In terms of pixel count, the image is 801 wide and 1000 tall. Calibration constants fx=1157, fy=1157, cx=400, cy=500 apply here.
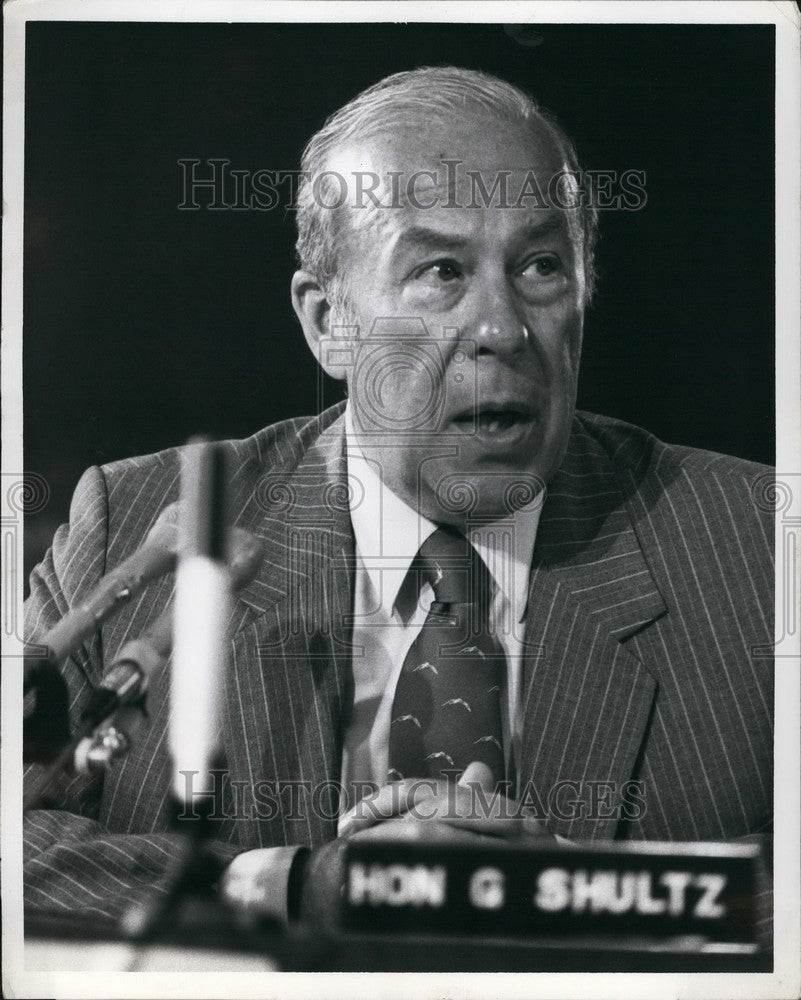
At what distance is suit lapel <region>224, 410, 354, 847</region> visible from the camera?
198cm

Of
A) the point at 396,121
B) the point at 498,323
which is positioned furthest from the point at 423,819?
the point at 396,121

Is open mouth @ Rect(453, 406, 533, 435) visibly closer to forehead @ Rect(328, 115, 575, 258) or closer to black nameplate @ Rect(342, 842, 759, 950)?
forehead @ Rect(328, 115, 575, 258)

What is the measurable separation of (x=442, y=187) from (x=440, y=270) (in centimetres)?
14

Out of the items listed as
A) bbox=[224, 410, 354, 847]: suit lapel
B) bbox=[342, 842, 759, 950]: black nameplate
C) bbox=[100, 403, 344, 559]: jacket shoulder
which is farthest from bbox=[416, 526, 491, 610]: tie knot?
bbox=[342, 842, 759, 950]: black nameplate

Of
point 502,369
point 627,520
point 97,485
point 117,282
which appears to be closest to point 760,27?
Answer: point 502,369

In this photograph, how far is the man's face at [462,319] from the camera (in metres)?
1.96

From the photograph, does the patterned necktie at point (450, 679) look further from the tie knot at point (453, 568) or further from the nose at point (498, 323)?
the nose at point (498, 323)

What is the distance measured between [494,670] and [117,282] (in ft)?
3.12

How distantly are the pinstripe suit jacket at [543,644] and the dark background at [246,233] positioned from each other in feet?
0.25

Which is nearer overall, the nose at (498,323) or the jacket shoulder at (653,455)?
the nose at (498,323)

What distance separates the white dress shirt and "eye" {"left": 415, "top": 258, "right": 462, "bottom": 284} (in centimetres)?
27

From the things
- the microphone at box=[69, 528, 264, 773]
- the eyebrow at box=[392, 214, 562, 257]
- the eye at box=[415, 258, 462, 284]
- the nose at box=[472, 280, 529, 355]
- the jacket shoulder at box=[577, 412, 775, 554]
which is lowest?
the microphone at box=[69, 528, 264, 773]

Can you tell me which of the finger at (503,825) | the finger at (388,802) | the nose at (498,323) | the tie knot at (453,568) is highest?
the nose at (498,323)

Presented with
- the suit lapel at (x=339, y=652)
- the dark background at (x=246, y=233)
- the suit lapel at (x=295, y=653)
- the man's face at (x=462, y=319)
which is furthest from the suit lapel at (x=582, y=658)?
the suit lapel at (x=295, y=653)
